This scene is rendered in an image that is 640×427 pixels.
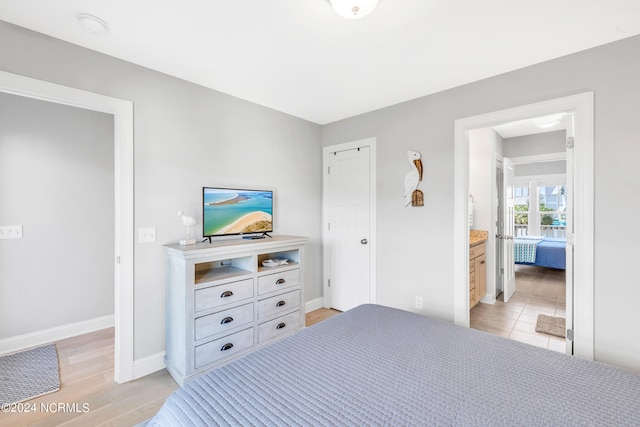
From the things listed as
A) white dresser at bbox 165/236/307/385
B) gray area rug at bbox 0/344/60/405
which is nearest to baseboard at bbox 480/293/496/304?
white dresser at bbox 165/236/307/385

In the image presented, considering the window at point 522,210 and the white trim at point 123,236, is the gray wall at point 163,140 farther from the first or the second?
the window at point 522,210

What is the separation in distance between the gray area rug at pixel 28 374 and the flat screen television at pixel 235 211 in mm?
1546

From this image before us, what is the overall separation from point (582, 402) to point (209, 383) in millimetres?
1408

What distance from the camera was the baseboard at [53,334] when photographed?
8.41 ft

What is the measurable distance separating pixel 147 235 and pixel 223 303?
829 millimetres

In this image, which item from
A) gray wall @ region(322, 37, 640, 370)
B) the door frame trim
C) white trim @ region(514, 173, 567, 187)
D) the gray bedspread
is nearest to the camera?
the gray bedspread

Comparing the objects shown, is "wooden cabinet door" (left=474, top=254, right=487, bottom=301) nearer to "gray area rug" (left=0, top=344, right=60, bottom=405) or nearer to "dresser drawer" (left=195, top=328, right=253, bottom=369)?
"dresser drawer" (left=195, top=328, right=253, bottom=369)

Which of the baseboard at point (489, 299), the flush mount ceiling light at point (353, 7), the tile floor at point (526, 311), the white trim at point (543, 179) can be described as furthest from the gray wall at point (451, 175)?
the white trim at point (543, 179)

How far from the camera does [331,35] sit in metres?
1.85

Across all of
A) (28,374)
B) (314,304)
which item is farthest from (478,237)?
(28,374)

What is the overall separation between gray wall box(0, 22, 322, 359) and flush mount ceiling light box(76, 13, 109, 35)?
346 millimetres

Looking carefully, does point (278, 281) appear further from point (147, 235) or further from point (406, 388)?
point (406, 388)

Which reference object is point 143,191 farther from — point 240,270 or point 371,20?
point 371,20

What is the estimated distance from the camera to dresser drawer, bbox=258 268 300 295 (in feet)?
8.23
